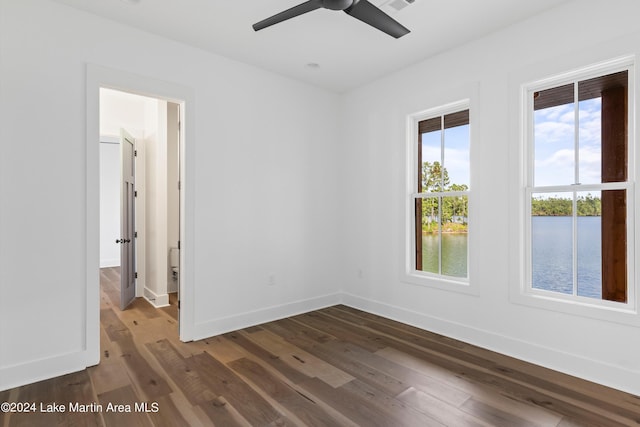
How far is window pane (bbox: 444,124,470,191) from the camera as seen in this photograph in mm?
3506

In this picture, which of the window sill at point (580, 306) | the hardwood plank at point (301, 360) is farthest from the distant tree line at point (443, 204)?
the hardwood plank at point (301, 360)

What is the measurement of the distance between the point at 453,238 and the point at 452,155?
89 cm

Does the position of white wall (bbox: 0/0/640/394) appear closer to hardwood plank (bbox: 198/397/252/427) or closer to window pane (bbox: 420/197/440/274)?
window pane (bbox: 420/197/440/274)

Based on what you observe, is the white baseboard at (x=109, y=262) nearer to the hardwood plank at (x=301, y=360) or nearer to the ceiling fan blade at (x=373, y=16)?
the hardwood plank at (x=301, y=360)

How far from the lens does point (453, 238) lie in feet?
11.7

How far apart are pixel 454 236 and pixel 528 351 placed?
4.01 feet

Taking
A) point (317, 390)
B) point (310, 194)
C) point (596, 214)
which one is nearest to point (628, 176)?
point (596, 214)

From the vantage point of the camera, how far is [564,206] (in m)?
2.80

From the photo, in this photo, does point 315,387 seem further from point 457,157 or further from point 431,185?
point 457,157

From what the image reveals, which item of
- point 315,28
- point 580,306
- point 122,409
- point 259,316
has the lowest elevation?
point 122,409

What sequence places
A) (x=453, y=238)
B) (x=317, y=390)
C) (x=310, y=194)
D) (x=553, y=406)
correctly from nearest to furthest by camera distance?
(x=553, y=406), (x=317, y=390), (x=453, y=238), (x=310, y=194)

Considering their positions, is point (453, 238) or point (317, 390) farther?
point (453, 238)

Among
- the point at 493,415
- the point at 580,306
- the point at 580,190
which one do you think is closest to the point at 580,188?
the point at 580,190

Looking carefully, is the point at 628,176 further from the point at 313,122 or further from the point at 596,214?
the point at 313,122
